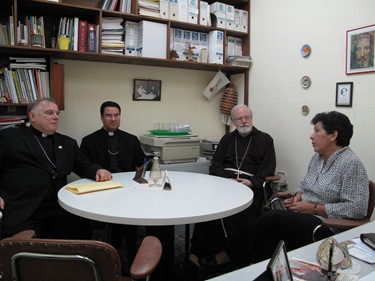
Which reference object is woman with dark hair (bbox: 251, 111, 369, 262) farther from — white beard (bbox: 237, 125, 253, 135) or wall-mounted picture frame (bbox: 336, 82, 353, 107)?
white beard (bbox: 237, 125, 253, 135)

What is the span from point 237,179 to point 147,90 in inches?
55.0

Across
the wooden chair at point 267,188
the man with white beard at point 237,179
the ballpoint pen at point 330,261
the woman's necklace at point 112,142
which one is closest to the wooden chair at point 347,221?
the man with white beard at point 237,179

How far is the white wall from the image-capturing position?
8.61 feet

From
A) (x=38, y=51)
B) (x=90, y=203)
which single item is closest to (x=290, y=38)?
(x=38, y=51)

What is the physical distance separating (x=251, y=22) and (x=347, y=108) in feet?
5.11

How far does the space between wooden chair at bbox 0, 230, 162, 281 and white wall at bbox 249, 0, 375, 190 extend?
7.64 feet

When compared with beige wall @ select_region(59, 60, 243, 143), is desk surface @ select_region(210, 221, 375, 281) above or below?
below

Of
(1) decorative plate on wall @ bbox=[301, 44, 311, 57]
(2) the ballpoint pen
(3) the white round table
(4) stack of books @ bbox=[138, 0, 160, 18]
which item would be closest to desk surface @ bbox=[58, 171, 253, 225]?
(3) the white round table

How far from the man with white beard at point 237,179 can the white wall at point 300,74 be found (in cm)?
36

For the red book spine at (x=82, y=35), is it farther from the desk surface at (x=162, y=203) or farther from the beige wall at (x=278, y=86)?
the desk surface at (x=162, y=203)

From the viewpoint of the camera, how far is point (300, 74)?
312 centimetres

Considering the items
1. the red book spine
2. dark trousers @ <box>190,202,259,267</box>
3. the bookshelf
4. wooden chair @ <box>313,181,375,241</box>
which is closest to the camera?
wooden chair @ <box>313,181,375,241</box>

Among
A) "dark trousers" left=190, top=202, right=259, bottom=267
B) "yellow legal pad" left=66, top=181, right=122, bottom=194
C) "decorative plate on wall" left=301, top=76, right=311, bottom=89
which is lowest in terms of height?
"dark trousers" left=190, top=202, right=259, bottom=267

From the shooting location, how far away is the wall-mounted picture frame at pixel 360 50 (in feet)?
8.32
